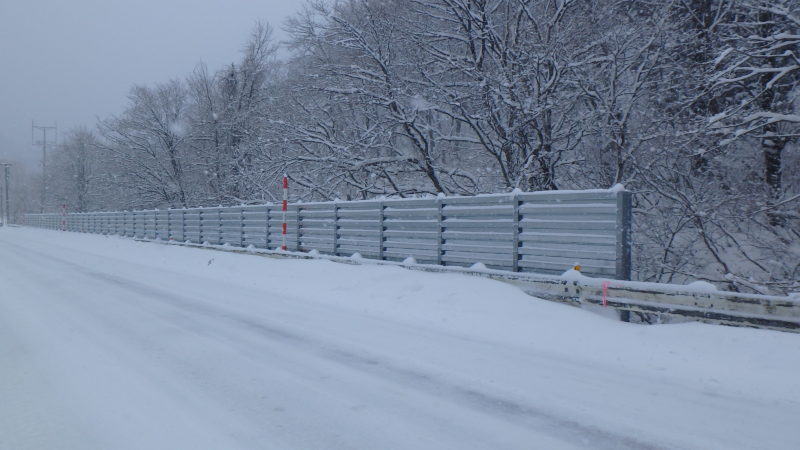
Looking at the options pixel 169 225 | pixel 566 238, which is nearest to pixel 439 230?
pixel 566 238

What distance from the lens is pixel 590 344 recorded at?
5582 mm

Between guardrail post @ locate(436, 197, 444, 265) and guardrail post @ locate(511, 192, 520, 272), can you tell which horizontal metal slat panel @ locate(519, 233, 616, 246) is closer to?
guardrail post @ locate(511, 192, 520, 272)

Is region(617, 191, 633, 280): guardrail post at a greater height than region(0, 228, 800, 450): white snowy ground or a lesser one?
greater

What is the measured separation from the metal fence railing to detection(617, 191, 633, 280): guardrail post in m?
0.01

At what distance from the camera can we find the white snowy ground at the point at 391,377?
3.36m

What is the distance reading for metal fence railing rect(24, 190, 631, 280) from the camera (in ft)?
22.9

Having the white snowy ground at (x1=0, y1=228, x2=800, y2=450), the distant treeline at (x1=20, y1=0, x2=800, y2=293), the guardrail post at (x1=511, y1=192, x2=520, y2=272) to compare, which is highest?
the distant treeline at (x1=20, y1=0, x2=800, y2=293)

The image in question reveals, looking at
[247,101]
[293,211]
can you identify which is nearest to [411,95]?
[293,211]

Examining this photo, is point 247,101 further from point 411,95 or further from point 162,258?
point 411,95

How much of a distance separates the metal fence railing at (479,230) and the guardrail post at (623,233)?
1 cm

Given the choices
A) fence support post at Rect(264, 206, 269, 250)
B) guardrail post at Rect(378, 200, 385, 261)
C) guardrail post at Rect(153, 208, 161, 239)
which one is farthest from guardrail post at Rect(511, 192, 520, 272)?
guardrail post at Rect(153, 208, 161, 239)

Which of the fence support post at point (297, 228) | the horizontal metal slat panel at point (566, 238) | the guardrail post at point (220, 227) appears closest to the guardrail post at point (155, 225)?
the guardrail post at point (220, 227)

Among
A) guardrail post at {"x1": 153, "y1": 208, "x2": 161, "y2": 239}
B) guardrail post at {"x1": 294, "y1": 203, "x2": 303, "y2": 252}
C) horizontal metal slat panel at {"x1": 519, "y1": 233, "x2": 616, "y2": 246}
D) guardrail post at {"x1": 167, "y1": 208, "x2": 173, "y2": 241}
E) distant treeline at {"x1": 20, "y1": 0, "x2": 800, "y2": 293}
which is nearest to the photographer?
horizontal metal slat panel at {"x1": 519, "y1": 233, "x2": 616, "y2": 246}

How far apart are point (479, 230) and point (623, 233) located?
268 cm
